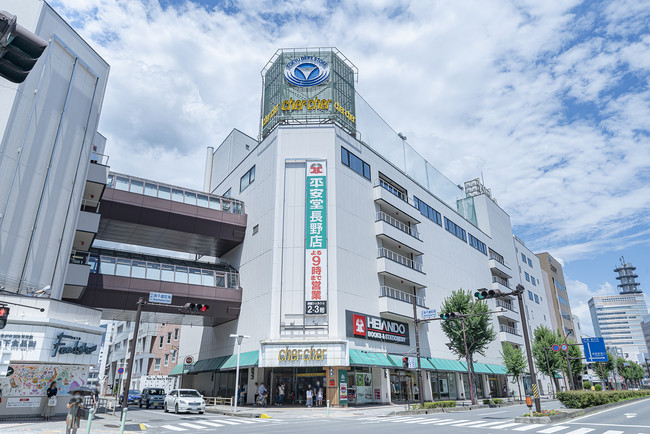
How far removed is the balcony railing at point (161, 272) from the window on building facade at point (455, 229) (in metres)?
29.2

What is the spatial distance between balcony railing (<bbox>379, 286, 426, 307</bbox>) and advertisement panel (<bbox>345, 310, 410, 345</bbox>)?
2269mm

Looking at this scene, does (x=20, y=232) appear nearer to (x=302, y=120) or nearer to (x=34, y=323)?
Result: (x=34, y=323)

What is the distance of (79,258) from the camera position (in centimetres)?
2989

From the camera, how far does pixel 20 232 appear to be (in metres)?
23.1

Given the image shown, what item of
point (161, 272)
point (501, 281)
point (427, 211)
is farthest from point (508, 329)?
point (161, 272)

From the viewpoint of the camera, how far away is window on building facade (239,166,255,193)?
4192cm

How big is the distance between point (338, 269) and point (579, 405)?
18.4 metres

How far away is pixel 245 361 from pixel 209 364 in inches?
387

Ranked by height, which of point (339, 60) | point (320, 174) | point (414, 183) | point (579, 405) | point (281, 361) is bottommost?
point (579, 405)

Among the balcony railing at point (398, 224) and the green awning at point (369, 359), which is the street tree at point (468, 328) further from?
the balcony railing at point (398, 224)

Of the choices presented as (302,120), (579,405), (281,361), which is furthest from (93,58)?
(579,405)

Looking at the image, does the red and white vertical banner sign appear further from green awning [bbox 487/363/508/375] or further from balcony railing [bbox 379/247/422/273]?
green awning [bbox 487/363/508/375]

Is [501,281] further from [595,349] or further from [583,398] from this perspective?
[583,398]

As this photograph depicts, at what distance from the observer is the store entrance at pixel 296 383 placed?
31.9 metres
